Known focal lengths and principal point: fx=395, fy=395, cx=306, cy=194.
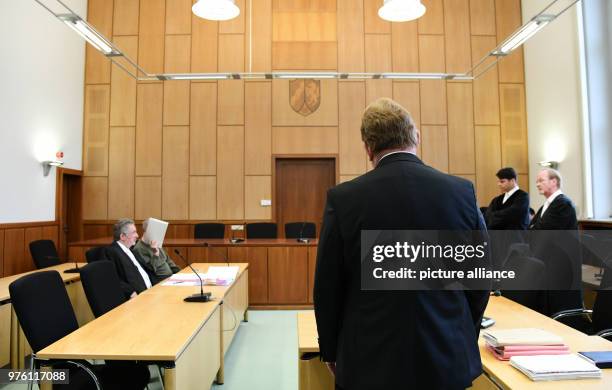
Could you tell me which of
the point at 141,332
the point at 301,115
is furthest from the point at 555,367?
the point at 301,115

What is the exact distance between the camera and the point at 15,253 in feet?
18.5

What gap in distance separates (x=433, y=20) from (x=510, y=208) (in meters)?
5.40

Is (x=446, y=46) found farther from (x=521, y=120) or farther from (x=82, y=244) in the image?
(x=82, y=244)

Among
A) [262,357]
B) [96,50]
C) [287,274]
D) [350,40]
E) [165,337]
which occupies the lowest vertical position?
[262,357]

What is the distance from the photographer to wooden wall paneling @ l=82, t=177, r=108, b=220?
24.9 ft

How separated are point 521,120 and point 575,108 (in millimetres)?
1446

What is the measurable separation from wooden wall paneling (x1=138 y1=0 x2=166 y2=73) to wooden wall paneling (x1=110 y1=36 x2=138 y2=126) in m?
0.22

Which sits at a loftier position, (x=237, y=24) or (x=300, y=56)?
(x=237, y=24)

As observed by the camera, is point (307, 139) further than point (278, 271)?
Yes

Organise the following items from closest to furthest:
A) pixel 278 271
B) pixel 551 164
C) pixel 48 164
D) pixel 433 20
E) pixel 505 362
Answer: 1. pixel 505 362
2. pixel 278 271
3. pixel 48 164
4. pixel 551 164
5. pixel 433 20

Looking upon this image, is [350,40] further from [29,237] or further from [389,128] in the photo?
[389,128]

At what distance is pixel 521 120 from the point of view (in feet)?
25.5

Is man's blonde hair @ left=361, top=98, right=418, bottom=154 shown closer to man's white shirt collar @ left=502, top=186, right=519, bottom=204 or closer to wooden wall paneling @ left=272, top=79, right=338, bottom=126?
A: man's white shirt collar @ left=502, top=186, right=519, bottom=204

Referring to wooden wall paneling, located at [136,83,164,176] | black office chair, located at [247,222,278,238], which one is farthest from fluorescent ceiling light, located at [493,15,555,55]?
wooden wall paneling, located at [136,83,164,176]
